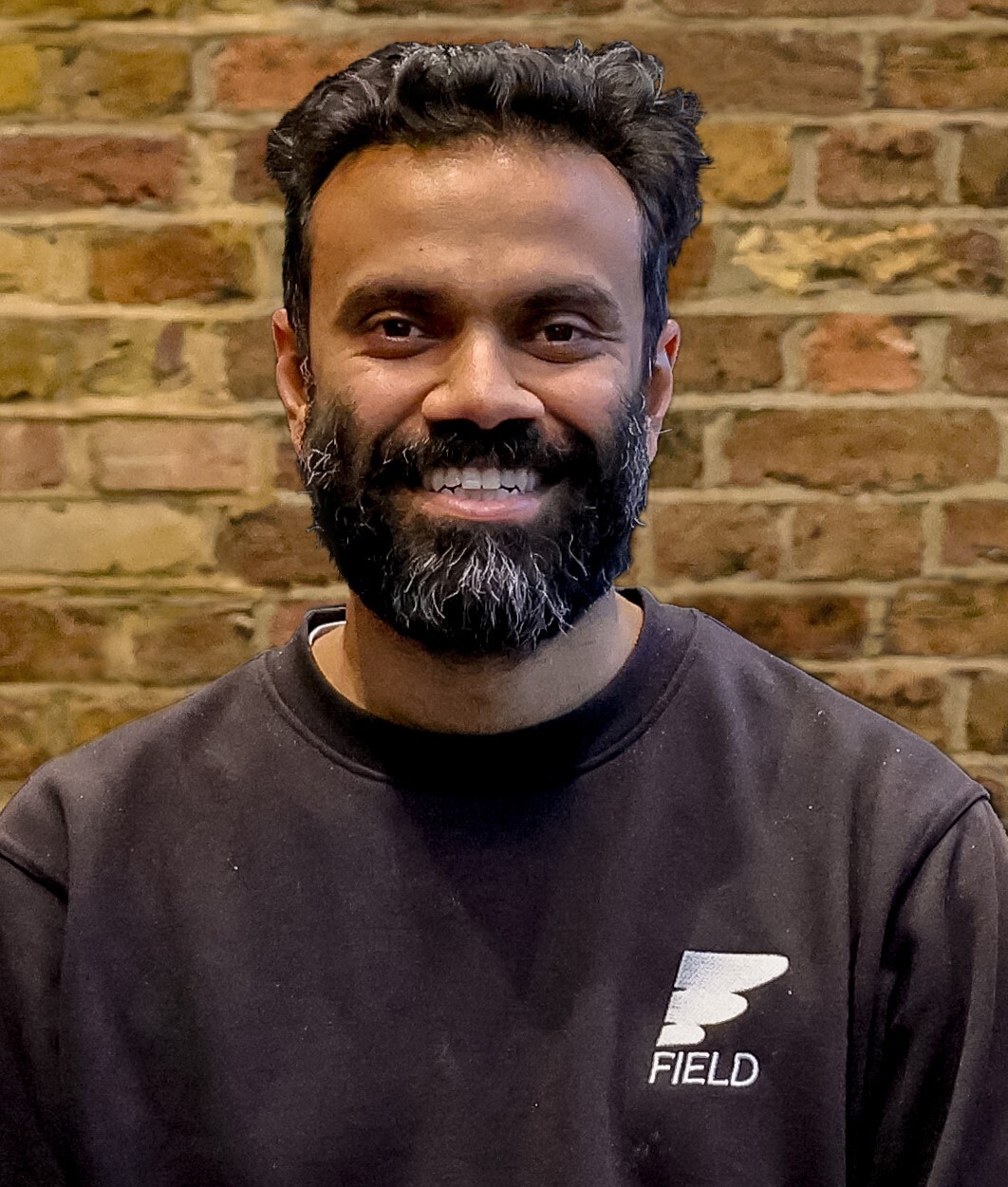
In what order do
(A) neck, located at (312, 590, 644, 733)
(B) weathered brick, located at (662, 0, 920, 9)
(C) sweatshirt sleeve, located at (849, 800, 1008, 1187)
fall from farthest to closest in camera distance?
(B) weathered brick, located at (662, 0, 920, 9)
(A) neck, located at (312, 590, 644, 733)
(C) sweatshirt sleeve, located at (849, 800, 1008, 1187)

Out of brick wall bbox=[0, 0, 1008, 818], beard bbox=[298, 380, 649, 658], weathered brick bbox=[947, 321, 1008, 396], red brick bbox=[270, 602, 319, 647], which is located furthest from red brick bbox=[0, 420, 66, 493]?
Answer: weathered brick bbox=[947, 321, 1008, 396]

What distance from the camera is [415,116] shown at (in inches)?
35.4

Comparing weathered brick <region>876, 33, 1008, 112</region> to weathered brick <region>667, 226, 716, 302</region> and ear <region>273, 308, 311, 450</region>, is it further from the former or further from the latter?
ear <region>273, 308, 311, 450</region>

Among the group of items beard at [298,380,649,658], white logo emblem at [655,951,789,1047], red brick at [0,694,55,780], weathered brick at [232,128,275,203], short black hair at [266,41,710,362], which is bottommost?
red brick at [0,694,55,780]

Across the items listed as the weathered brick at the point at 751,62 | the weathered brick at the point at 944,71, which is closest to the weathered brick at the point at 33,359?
the weathered brick at the point at 751,62

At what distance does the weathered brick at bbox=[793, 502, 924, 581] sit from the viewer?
51.2 inches

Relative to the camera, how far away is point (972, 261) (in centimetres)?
127

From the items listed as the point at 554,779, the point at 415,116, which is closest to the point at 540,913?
the point at 554,779

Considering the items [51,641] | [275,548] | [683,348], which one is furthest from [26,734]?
[683,348]

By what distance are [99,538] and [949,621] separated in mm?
897

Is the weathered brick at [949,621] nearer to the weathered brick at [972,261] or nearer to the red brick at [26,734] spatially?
the weathered brick at [972,261]

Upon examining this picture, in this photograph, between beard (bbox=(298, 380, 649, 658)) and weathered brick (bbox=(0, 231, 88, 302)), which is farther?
weathered brick (bbox=(0, 231, 88, 302))

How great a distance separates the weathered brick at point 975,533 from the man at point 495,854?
0.41 m

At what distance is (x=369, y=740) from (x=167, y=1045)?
10.2 inches
